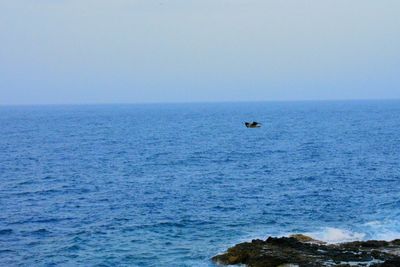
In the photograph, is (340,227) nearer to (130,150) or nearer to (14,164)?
(14,164)

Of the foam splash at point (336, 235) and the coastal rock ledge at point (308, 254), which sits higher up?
the coastal rock ledge at point (308, 254)

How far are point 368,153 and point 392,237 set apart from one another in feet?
184

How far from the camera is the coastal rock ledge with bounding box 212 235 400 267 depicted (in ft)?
114

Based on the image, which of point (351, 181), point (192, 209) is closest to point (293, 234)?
point (192, 209)

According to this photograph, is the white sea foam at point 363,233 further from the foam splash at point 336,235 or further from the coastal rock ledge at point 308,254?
the coastal rock ledge at point 308,254

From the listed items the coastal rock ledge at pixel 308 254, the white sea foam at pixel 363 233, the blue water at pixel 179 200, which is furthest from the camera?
the white sea foam at pixel 363 233

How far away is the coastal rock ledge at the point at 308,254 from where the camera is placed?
3475cm

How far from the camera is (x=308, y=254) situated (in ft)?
121

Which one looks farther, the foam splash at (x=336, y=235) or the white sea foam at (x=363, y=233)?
the white sea foam at (x=363, y=233)

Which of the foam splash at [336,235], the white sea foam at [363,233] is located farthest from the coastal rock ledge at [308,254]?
the white sea foam at [363,233]

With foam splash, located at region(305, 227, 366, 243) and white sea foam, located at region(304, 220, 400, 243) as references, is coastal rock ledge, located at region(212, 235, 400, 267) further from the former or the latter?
white sea foam, located at region(304, 220, 400, 243)

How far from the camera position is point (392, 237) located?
4356 centimetres

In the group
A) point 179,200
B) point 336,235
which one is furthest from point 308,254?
point 179,200

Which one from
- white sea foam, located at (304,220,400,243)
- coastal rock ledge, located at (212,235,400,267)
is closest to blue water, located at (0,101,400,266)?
white sea foam, located at (304,220,400,243)
